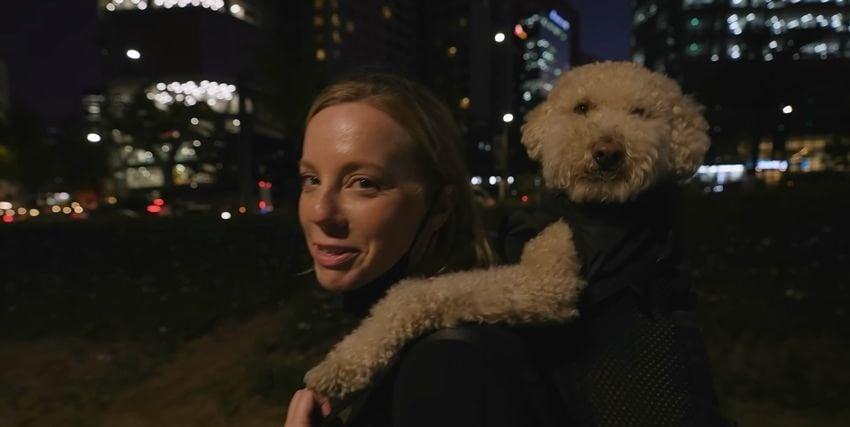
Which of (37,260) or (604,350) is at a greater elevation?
(604,350)

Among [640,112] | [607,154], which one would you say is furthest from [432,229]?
[640,112]

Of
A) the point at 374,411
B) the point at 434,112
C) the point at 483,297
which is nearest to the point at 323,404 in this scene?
the point at 374,411

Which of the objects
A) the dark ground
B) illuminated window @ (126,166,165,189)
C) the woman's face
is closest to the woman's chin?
the woman's face

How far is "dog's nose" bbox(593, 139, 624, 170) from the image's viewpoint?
49.5 inches

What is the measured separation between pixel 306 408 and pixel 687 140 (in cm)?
95

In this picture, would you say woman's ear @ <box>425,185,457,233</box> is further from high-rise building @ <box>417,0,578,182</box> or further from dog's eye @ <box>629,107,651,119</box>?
high-rise building @ <box>417,0,578,182</box>

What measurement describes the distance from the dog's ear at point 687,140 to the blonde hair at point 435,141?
460 millimetres

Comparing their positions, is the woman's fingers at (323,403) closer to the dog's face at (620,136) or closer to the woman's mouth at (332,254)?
the woman's mouth at (332,254)

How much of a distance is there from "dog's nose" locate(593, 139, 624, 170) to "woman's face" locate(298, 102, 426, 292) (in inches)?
14.9

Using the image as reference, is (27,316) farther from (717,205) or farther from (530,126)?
(717,205)

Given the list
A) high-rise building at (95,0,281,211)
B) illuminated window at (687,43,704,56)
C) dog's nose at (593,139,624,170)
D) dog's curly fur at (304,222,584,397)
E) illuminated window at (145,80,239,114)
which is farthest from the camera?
illuminated window at (687,43,704,56)

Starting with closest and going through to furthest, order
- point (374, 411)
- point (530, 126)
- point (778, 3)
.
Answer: point (374, 411) < point (530, 126) < point (778, 3)

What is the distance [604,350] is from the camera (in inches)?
43.9

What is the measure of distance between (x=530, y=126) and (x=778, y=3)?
83.5m
